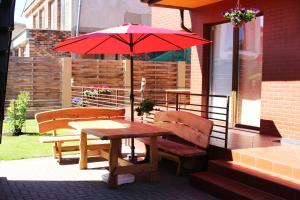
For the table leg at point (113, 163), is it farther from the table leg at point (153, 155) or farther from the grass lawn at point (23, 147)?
the grass lawn at point (23, 147)

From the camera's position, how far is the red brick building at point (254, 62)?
7801 millimetres

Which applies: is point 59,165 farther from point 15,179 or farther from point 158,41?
point 158,41

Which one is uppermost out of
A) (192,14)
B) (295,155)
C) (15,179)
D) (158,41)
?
(192,14)

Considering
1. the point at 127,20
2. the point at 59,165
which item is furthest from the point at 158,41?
the point at 127,20

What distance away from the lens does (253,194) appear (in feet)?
17.7

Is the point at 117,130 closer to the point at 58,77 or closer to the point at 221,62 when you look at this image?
the point at 221,62

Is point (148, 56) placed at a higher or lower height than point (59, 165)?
higher

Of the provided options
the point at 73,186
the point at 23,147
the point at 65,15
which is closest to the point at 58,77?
the point at 65,15

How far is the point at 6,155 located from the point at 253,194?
A: 516cm

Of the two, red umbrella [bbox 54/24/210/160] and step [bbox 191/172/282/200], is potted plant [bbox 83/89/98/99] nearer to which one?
red umbrella [bbox 54/24/210/160]

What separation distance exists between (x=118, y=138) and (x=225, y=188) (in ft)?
5.53

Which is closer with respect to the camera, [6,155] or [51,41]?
[6,155]

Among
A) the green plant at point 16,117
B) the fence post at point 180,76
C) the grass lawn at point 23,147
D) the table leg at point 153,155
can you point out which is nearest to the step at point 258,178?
the table leg at point 153,155

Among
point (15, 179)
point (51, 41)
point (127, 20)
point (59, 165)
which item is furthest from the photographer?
point (127, 20)
